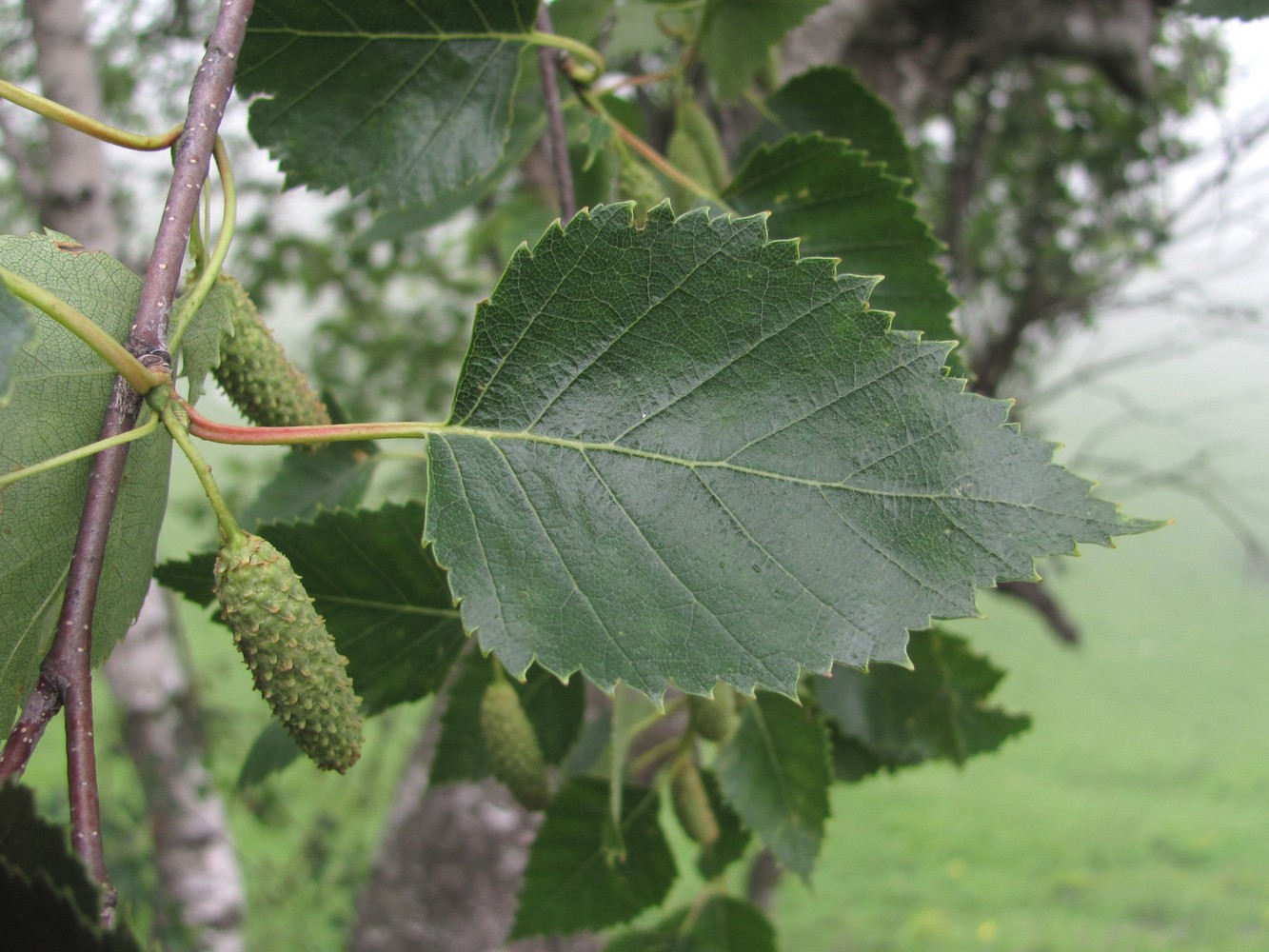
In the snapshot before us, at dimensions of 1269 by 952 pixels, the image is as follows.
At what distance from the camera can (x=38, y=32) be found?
2154mm

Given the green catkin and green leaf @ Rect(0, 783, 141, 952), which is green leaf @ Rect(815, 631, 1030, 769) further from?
green leaf @ Rect(0, 783, 141, 952)

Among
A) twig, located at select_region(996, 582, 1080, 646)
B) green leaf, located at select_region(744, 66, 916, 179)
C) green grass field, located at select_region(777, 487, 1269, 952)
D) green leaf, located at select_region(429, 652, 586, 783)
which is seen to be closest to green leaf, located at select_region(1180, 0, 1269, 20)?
green leaf, located at select_region(744, 66, 916, 179)

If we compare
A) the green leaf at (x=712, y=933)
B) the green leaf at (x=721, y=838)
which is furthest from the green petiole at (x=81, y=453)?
the green leaf at (x=712, y=933)

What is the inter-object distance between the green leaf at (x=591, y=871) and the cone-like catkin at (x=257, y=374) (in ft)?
1.61

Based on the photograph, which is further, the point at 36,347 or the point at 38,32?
the point at 38,32

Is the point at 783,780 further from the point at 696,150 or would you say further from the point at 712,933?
the point at 696,150

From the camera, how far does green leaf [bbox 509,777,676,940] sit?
979mm

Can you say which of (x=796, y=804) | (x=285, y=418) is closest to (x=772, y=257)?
(x=285, y=418)

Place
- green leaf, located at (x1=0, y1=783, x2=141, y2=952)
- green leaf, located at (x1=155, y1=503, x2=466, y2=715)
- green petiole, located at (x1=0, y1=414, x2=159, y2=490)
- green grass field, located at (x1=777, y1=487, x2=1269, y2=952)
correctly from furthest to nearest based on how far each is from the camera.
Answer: green grass field, located at (x1=777, y1=487, x2=1269, y2=952) → green leaf, located at (x1=155, y1=503, x2=466, y2=715) → green petiole, located at (x1=0, y1=414, x2=159, y2=490) → green leaf, located at (x1=0, y1=783, x2=141, y2=952)

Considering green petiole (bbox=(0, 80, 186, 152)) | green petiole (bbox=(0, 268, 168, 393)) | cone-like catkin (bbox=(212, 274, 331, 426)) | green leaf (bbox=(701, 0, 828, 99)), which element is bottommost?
green petiole (bbox=(0, 268, 168, 393))

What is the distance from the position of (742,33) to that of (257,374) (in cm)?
62

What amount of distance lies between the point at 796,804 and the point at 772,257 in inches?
19.2

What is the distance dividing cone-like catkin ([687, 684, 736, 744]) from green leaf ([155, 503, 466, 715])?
22 cm

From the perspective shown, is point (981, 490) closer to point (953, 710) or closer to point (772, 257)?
point (772, 257)
